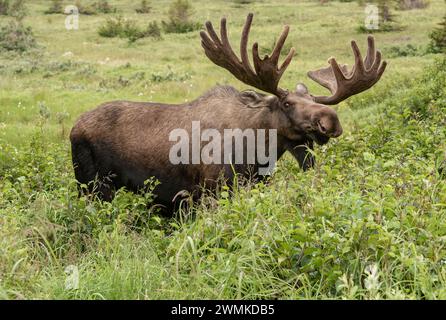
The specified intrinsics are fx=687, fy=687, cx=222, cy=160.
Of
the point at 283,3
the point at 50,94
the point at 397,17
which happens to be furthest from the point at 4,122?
the point at 283,3

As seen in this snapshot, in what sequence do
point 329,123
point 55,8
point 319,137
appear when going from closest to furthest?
point 329,123, point 319,137, point 55,8

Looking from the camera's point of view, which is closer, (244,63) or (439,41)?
(244,63)

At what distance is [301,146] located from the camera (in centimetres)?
661

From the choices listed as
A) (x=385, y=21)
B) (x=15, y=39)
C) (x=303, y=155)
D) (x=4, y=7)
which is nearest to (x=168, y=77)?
(x=15, y=39)

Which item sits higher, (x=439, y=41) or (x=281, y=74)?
(x=281, y=74)

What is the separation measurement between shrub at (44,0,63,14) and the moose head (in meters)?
42.5

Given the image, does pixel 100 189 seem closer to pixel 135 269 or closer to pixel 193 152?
pixel 193 152

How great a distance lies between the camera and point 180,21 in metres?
40.4

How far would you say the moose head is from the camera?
253 inches

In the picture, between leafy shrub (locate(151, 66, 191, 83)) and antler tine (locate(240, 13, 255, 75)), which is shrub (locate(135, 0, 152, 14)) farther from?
antler tine (locate(240, 13, 255, 75))

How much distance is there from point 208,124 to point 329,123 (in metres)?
1.33

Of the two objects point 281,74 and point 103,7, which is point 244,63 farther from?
point 103,7

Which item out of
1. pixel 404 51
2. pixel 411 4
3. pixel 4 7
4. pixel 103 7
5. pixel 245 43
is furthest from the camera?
pixel 103 7

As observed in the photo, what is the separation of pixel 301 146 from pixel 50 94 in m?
11.2
